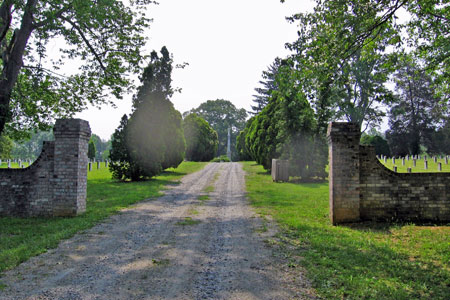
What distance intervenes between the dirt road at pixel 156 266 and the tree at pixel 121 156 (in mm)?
11693

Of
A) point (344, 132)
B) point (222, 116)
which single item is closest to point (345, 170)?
point (344, 132)

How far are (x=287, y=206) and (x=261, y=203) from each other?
3.44 feet

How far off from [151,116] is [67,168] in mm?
11733

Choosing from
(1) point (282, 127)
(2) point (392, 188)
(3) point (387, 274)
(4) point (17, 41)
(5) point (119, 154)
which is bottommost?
→ (3) point (387, 274)

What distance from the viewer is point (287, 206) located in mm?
10820

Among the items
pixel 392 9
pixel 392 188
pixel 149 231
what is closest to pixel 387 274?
pixel 392 188

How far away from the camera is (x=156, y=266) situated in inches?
184

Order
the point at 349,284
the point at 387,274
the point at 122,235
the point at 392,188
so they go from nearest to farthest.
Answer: the point at 349,284 < the point at 387,274 < the point at 122,235 < the point at 392,188

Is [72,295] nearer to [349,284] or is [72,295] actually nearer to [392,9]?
[349,284]

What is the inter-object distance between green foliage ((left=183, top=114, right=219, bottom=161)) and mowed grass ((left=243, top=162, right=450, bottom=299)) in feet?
127

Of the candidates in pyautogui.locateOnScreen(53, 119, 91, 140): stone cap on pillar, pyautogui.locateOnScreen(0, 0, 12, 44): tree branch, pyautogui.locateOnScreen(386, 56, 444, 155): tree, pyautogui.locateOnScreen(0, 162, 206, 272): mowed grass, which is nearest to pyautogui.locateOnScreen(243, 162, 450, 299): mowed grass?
pyautogui.locateOnScreen(0, 162, 206, 272): mowed grass

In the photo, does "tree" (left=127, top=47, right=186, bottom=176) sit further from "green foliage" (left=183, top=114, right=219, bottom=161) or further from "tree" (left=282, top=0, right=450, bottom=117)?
"green foliage" (left=183, top=114, right=219, bottom=161)

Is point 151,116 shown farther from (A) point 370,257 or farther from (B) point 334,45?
(A) point 370,257

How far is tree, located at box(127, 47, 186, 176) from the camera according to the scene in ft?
62.9
